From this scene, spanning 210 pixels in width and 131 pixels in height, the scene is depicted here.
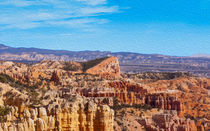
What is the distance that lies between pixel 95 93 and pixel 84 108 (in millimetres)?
45928

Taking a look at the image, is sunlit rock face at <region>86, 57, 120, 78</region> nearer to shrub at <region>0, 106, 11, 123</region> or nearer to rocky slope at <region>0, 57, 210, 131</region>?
rocky slope at <region>0, 57, 210, 131</region>

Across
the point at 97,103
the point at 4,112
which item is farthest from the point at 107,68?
the point at 4,112

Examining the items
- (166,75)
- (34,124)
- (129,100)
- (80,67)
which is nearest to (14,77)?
(129,100)

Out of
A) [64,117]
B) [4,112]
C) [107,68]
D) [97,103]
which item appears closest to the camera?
[4,112]

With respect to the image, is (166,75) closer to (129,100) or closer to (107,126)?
(129,100)

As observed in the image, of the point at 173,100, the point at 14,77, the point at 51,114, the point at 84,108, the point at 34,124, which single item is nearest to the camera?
the point at 34,124

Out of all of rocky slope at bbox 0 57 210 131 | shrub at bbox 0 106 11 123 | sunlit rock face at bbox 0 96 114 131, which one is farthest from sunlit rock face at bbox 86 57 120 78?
shrub at bbox 0 106 11 123

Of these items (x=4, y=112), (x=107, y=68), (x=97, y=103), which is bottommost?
(x=107, y=68)

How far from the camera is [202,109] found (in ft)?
308

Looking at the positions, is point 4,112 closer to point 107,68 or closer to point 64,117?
point 64,117

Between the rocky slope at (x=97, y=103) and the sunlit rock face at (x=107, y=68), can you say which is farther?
the sunlit rock face at (x=107, y=68)

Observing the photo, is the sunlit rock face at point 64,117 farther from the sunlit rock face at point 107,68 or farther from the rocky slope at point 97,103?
the sunlit rock face at point 107,68

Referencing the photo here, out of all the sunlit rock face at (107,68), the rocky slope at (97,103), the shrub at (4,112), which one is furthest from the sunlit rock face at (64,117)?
the sunlit rock face at (107,68)

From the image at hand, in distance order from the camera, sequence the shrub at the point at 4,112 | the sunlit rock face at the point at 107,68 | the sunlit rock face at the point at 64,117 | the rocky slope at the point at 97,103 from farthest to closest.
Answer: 1. the sunlit rock face at the point at 107,68
2. the rocky slope at the point at 97,103
3. the shrub at the point at 4,112
4. the sunlit rock face at the point at 64,117
